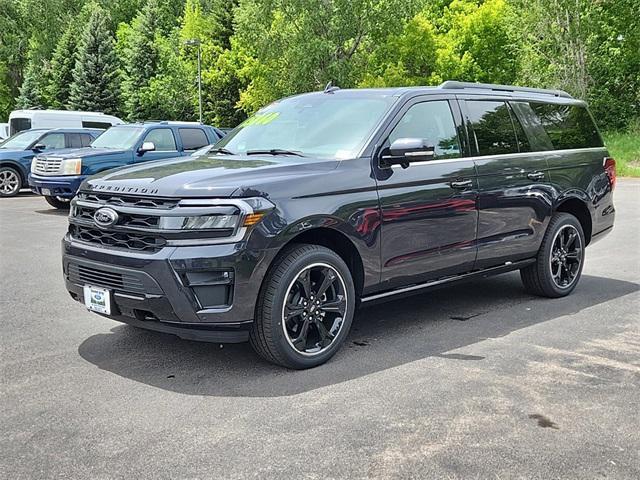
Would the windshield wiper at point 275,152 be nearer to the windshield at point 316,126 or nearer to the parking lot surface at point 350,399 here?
the windshield at point 316,126

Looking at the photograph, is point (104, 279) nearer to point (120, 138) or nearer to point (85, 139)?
point (120, 138)

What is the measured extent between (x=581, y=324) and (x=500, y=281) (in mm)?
1852

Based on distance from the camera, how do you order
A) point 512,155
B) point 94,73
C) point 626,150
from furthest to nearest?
1. point 94,73
2. point 626,150
3. point 512,155

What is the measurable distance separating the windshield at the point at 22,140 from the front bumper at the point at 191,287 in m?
14.8

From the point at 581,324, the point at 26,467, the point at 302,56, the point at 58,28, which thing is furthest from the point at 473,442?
the point at 58,28

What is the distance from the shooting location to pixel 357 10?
37812 mm

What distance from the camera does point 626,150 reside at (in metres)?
28.3

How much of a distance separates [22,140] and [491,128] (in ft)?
48.9

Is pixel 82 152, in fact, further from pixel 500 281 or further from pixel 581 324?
pixel 581 324

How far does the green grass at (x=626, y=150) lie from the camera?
24656 mm

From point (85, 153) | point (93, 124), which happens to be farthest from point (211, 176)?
point (93, 124)

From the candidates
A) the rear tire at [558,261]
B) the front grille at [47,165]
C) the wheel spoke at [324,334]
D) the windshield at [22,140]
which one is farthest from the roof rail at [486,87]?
the windshield at [22,140]

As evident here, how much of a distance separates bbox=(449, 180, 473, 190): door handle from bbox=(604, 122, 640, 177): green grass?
19.4 metres

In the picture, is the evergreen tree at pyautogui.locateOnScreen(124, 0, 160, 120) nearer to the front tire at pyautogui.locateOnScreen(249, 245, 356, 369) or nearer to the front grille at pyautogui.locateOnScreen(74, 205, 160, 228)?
the front grille at pyautogui.locateOnScreen(74, 205, 160, 228)
